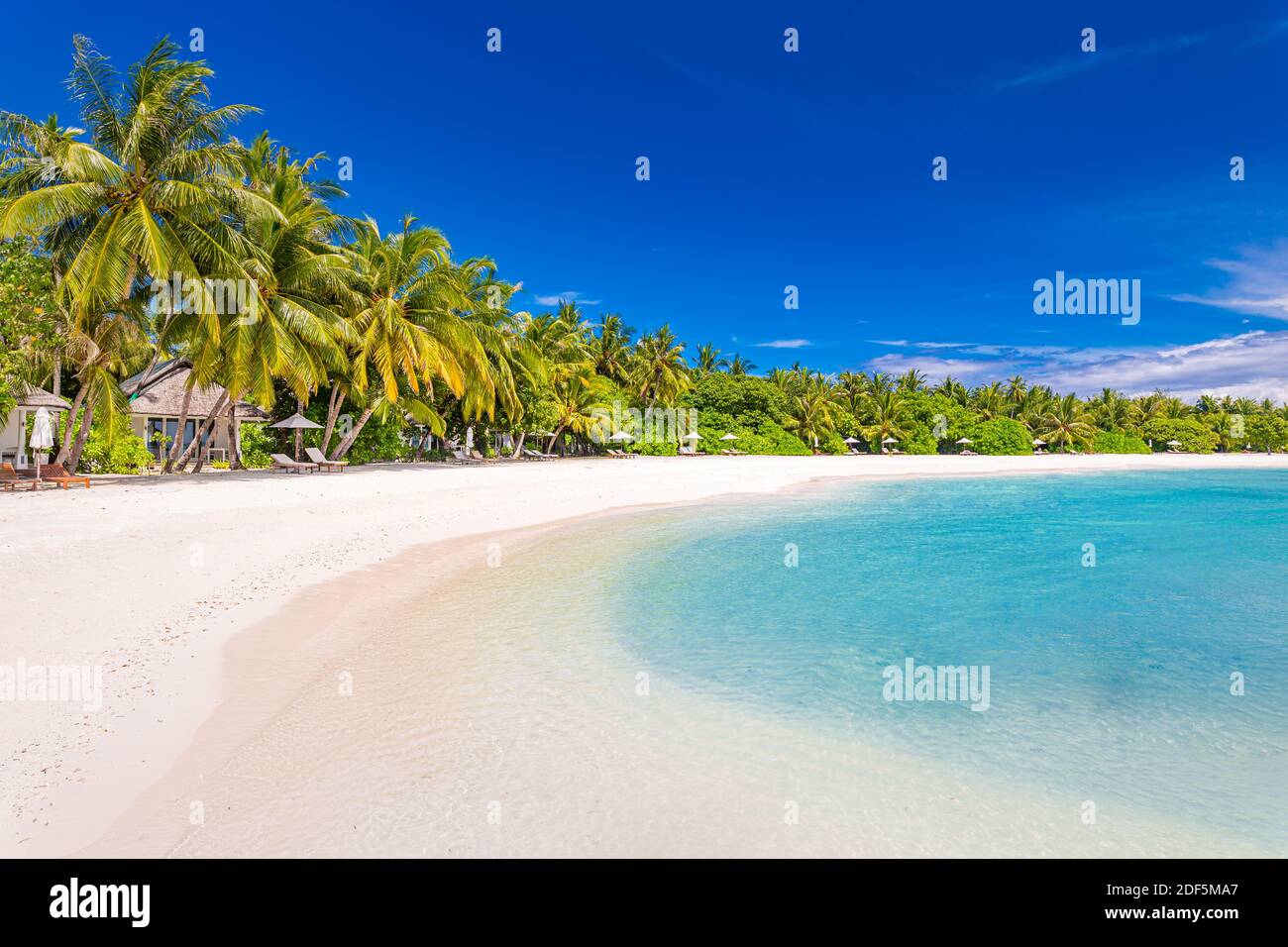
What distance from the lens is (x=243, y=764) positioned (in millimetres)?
3826

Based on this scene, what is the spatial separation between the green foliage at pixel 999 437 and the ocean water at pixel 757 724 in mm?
65293

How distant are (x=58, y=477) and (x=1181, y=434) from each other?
356ft

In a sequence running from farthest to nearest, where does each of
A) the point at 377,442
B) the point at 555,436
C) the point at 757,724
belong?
the point at 555,436 < the point at 377,442 < the point at 757,724

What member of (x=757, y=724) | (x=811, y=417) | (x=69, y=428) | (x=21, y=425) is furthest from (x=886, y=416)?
(x=757, y=724)

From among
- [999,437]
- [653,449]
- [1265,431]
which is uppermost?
[1265,431]

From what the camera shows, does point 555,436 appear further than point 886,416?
No

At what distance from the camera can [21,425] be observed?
19922 mm

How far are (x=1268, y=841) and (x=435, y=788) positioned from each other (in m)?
4.59

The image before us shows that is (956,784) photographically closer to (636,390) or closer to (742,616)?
(742,616)

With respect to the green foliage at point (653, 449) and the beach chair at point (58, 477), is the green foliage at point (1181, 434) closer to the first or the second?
the green foliage at point (653, 449)

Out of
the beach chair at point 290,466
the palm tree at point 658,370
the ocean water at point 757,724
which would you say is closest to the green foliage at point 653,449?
the palm tree at point 658,370

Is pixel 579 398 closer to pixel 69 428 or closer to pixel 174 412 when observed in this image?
pixel 174 412
